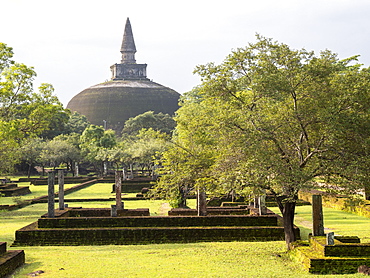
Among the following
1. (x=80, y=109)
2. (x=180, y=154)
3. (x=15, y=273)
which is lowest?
(x=15, y=273)

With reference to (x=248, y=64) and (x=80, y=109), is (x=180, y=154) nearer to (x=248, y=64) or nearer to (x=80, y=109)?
(x=248, y=64)

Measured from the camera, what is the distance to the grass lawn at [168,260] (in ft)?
35.0

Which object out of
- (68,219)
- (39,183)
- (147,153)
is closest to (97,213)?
(68,219)

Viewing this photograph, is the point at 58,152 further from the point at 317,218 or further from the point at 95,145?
the point at 317,218

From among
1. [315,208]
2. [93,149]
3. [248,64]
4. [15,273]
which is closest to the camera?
[15,273]

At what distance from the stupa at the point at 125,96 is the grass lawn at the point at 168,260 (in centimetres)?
7674

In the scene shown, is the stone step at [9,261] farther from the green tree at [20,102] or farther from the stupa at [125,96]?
the stupa at [125,96]

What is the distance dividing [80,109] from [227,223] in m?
85.9

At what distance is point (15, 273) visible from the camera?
434 inches

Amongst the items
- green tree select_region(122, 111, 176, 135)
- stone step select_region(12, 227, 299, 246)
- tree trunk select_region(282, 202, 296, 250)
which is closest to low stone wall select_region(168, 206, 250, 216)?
stone step select_region(12, 227, 299, 246)

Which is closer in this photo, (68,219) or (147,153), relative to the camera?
(68,219)

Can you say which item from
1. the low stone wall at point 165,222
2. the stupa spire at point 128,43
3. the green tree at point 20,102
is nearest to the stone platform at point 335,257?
the low stone wall at point 165,222

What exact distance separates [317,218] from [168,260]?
12.4ft

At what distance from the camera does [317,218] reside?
1235cm
